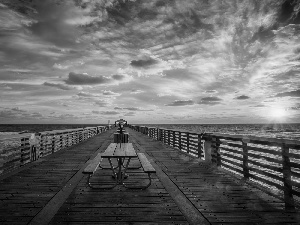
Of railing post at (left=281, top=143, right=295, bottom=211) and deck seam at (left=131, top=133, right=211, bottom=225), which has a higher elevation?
railing post at (left=281, top=143, right=295, bottom=211)

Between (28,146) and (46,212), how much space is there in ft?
17.8

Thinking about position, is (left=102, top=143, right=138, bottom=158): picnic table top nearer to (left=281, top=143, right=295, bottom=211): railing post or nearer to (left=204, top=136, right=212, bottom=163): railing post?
(left=281, top=143, right=295, bottom=211): railing post

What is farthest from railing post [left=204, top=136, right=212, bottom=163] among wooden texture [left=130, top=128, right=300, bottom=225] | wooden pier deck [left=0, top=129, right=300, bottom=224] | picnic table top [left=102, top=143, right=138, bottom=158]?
picnic table top [left=102, top=143, right=138, bottom=158]

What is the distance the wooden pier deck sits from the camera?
3.65 metres

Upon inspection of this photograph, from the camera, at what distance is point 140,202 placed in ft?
14.5

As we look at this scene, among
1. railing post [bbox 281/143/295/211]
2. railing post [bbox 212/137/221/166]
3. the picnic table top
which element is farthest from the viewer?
railing post [bbox 212/137/221/166]

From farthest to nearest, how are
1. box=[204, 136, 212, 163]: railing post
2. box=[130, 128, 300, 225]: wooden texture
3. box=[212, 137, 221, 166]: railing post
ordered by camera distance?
box=[204, 136, 212, 163]: railing post, box=[212, 137, 221, 166]: railing post, box=[130, 128, 300, 225]: wooden texture

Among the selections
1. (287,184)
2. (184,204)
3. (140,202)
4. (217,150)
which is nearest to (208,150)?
(217,150)

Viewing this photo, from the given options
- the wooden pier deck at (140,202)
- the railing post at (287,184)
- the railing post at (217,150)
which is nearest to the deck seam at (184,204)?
the wooden pier deck at (140,202)

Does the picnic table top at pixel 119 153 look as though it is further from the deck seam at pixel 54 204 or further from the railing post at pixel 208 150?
the railing post at pixel 208 150

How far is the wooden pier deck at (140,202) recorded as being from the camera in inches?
144

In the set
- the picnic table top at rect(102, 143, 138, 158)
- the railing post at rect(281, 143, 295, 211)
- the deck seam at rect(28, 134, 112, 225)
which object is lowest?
the deck seam at rect(28, 134, 112, 225)

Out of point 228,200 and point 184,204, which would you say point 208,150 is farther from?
point 184,204

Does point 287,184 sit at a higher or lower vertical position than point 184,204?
higher
